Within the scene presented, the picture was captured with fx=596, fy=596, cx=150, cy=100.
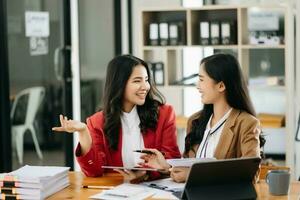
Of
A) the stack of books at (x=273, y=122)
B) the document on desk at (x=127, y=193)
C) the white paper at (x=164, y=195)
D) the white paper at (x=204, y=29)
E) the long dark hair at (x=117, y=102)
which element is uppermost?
the white paper at (x=204, y=29)

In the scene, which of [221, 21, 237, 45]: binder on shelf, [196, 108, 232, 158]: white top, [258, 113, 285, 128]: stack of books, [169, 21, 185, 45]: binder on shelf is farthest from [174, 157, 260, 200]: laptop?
[169, 21, 185, 45]: binder on shelf

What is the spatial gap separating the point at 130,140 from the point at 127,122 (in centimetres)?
9

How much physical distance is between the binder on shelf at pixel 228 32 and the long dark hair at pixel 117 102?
6.79ft

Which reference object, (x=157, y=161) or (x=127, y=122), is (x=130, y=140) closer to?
(x=127, y=122)

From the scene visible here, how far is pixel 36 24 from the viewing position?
16.0 ft

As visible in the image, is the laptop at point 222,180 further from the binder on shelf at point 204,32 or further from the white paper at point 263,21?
the white paper at point 263,21

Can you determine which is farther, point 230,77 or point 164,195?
point 230,77

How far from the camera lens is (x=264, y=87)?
504cm

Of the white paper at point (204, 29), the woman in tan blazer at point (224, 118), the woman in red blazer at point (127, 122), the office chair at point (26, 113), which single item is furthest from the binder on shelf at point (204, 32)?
the woman in tan blazer at point (224, 118)

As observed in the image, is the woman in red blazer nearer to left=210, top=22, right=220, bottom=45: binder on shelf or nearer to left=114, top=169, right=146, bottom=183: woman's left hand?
left=114, top=169, right=146, bottom=183: woman's left hand

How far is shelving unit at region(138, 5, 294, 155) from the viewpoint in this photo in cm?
479

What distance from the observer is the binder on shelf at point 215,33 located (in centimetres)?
501

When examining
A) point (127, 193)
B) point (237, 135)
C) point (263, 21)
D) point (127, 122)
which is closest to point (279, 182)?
point (237, 135)

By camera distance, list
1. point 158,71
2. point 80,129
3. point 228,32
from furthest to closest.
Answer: point 158,71 < point 228,32 < point 80,129
